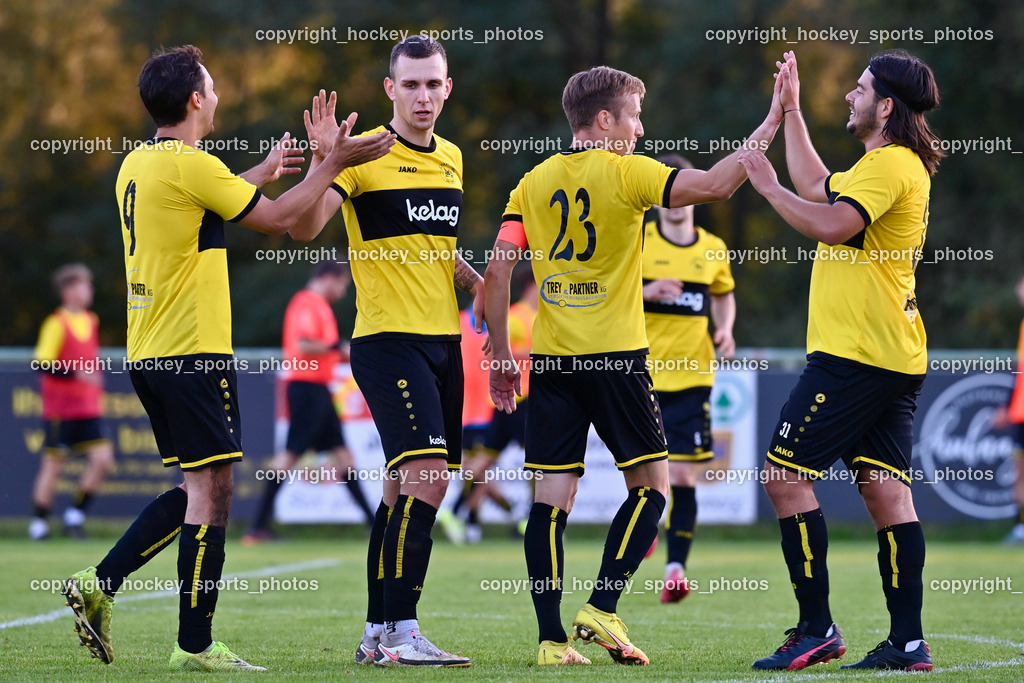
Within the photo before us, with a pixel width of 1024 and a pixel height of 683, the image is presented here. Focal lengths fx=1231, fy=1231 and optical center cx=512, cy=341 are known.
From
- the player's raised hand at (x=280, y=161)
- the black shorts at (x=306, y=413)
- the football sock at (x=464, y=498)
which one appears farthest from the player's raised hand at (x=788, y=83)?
the football sock at (x=464, y=498)

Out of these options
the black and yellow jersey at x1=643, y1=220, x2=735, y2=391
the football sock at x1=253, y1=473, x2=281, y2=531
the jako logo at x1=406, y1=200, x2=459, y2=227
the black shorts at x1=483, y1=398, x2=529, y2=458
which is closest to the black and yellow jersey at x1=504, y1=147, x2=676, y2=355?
the jako logo at x1=406, y1=200, x2=459, y2=227

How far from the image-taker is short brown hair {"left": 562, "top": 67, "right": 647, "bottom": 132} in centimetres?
542

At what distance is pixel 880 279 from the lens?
5250 mm

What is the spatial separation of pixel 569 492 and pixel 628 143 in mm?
1584

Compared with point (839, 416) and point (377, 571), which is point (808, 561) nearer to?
point (839, 416)

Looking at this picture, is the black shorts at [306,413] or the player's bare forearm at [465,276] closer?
the player's bare forearm at [465,276]

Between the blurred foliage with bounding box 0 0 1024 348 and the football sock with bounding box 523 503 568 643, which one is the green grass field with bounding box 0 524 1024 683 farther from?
the blurred foliage with bounding box 0 0 1024 348

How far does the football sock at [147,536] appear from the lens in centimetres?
547

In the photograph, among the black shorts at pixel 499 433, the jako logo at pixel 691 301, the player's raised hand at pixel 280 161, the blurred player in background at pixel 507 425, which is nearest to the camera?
the player's raised hand at pixel 280 161

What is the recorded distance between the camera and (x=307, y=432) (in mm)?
12383

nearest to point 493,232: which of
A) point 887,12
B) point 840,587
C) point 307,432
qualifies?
point 887,12

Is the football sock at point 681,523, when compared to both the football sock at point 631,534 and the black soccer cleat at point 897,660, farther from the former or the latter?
the black soccer cleat at point 897,660

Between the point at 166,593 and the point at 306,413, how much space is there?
13.6 ft

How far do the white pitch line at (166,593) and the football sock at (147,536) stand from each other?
1580 mm
